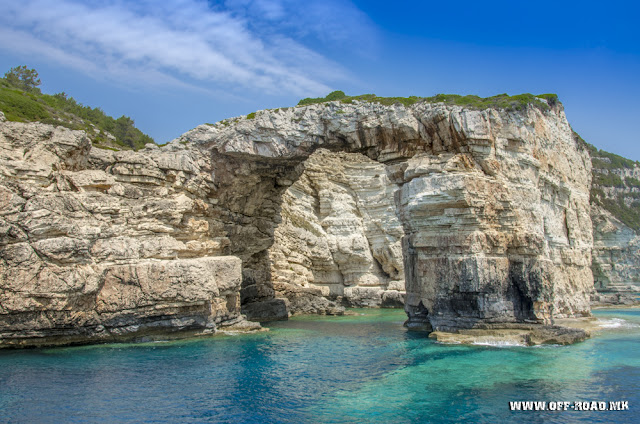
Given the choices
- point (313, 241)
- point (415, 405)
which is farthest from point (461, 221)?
point (313, 241)

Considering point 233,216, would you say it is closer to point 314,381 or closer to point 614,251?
point 314,381

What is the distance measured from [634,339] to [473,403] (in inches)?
510

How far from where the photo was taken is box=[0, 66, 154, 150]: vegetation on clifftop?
25500mm

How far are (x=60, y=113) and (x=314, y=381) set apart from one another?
25.3 meters

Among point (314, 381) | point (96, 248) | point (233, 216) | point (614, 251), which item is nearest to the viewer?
point (314, 381)

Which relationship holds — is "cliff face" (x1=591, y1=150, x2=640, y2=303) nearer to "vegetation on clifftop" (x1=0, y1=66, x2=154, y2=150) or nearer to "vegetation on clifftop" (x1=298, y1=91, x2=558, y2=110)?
"vegetation on clifftop" (x1=298, y1=91, x2=558, y2=110)

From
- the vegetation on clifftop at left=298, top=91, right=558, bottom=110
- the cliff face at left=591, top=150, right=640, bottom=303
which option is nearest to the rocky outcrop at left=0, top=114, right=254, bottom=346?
the vegetation on clifftop at left=298, top=91, right=558, bottom=110

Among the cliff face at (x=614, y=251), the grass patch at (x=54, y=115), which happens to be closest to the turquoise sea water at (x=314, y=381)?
the grass patch at (x=54, y=115)

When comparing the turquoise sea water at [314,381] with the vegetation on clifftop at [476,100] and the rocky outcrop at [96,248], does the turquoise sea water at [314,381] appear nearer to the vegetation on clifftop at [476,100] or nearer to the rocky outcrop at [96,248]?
the rocky outcrop at [96,248]

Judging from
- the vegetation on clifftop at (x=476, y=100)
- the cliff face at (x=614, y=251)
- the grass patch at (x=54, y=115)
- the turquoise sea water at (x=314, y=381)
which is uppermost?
the grass patch at (x=54, y=115)

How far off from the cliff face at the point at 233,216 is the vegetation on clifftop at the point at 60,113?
19.5 ft

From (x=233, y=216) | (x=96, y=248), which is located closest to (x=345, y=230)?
(x=233, y=216)

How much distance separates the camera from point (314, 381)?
13750 millimetres

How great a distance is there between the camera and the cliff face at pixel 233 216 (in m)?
18.5
